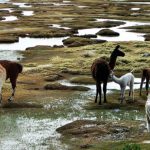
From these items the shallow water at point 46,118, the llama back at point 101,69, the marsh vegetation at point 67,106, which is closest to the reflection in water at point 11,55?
the marsh vegetation at point 67,106

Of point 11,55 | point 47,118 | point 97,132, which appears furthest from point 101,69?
point 11,55

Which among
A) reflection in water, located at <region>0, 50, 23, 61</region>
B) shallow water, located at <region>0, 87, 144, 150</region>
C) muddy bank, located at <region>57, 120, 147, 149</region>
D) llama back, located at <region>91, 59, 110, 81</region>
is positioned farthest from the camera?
reflection in water, located at <region>0, 50, 23, 61</region>

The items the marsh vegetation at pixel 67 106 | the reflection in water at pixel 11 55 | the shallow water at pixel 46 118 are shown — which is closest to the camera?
the shallow water at pixel 46 118

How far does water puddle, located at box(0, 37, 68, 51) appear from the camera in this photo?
5829 centimetres

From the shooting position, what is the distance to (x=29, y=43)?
63031 mm

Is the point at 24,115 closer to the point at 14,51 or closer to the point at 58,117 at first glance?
the point at 58,117

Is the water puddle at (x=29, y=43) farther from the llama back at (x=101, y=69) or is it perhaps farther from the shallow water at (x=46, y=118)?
the llama back at (x=101, y=69)

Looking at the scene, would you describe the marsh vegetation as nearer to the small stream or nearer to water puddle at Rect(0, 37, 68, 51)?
the small stream

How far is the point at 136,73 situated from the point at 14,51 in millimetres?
18611

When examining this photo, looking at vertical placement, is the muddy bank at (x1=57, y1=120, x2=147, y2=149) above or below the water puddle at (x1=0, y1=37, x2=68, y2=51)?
above

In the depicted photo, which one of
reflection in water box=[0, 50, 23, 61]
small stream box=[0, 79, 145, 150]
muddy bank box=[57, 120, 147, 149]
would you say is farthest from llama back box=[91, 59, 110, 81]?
reflection in water box=[0, 50, 23, 61]

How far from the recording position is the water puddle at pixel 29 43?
58.3 meters

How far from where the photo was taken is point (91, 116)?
24.4m

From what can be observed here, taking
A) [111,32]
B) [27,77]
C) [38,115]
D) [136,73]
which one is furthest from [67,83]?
[111,32]
